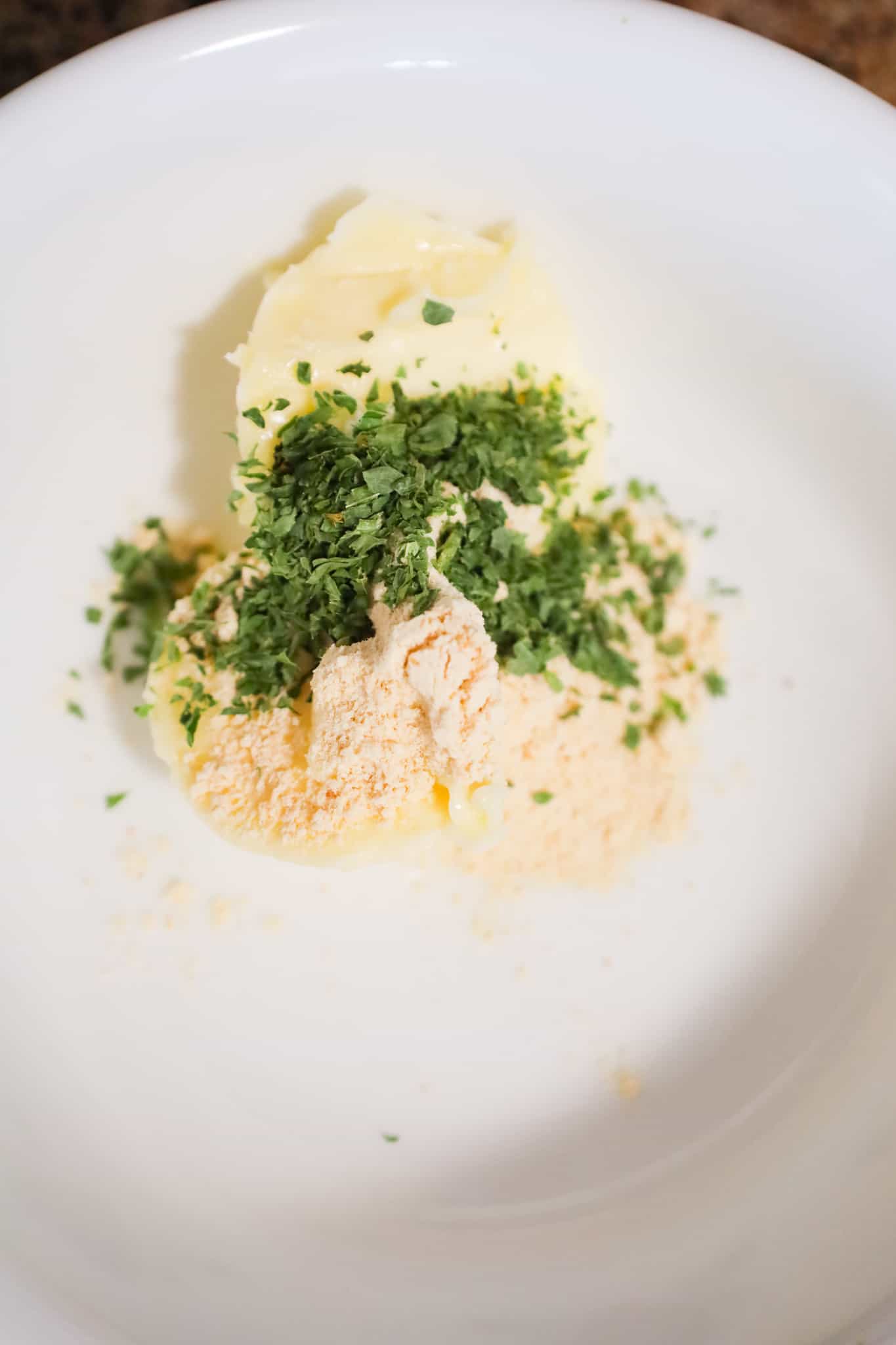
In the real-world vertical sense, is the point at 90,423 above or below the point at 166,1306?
above

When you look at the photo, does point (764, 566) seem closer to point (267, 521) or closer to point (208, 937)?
point (267, 521)

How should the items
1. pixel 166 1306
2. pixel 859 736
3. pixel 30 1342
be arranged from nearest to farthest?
pixel 30 1342 < pixel 166 1306 < pixel 859 736

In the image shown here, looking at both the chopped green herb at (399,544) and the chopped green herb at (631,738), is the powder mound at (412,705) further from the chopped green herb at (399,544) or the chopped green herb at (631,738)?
the chopped green herb at (631,738)

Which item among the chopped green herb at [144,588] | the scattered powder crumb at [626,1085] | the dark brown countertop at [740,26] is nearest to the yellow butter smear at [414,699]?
the chopped green herb at [144,588]

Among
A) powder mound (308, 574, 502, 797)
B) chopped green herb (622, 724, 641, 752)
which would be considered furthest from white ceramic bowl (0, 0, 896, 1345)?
powder mound (308, 574, 502, 797)

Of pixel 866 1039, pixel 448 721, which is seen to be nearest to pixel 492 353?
pixel 448 721

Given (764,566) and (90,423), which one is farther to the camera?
(764,566)

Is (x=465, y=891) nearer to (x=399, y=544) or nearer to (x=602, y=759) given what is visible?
(x=602, y=759)

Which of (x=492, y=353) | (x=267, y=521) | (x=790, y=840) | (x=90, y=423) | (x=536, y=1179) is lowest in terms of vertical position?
(x=536, y=1179)
